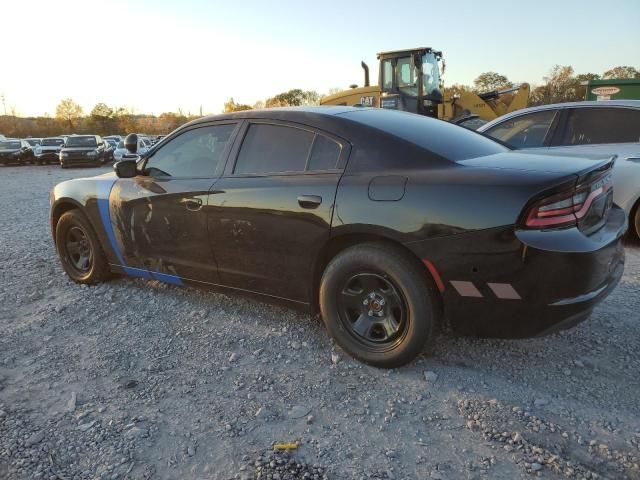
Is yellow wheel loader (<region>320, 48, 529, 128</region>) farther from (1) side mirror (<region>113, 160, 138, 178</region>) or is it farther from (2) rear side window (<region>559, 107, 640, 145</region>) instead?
(1) side mirror (<region>113, 160, 138, 178</region>)

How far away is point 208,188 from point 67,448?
179cm

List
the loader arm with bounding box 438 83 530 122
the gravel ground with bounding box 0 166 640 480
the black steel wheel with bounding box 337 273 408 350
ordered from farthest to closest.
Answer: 1. the loader arm with bounding box 438 83 530 122
2. the black steel wheel with bounding box 337 273 408 350
3. the gravel ground with bounding box 0 166 640 480

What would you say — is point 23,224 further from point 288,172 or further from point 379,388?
point 379,388

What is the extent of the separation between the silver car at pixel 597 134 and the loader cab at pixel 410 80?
6441mm

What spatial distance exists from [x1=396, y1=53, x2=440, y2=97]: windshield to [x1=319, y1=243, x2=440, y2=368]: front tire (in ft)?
33.1

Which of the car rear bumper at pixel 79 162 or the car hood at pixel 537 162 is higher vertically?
the car rear bumper at pixel 79 162

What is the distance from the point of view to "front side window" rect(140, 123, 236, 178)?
3436mm

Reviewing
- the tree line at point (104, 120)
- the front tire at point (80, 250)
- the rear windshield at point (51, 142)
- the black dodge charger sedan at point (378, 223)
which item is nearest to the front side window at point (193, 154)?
the black dodge charger sedan at point (378, 223)

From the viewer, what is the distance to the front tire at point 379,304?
8.35ft

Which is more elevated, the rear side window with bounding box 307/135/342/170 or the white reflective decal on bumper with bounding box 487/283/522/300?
the rear side window with bounding box 307/135/342/170

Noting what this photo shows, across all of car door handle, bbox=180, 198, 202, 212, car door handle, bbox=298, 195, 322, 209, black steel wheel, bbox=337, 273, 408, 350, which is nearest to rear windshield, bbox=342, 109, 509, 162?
car door handle, bbox=298, 195, 322, 209

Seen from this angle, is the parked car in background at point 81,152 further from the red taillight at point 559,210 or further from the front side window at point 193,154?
the red taillight at point 559,210

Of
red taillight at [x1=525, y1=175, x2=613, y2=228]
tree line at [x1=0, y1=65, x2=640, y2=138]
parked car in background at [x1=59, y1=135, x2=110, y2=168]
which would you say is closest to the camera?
red taillight at [x1=525, y1=175, x2=613, y2=228]

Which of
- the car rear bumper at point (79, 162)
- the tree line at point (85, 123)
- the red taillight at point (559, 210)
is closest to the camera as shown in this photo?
the red taillight at point (559, 210)
